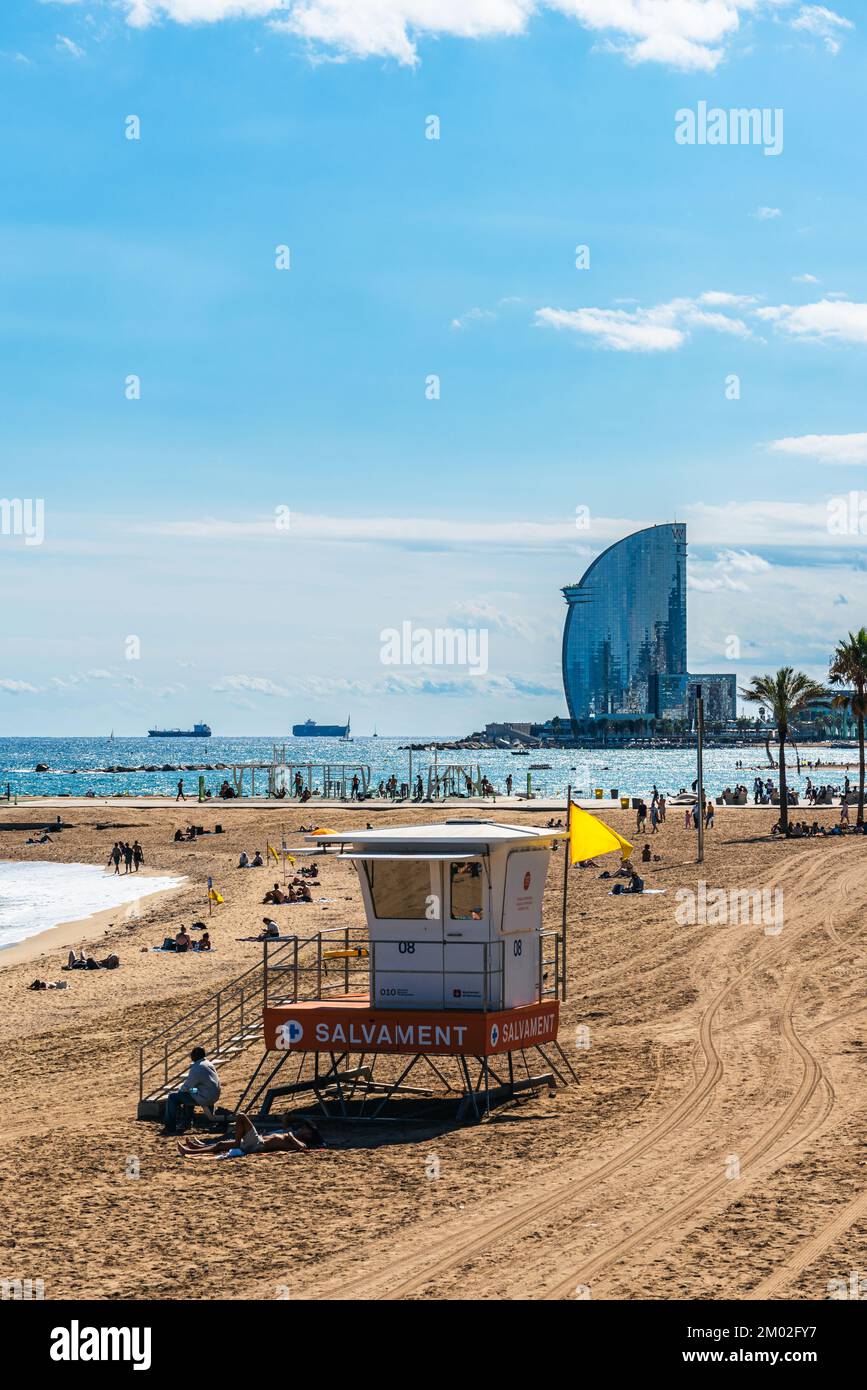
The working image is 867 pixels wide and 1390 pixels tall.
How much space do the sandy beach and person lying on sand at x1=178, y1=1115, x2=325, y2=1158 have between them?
268mm

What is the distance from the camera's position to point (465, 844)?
611 inches

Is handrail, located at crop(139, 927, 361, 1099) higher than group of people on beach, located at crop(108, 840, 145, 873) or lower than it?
A: higher

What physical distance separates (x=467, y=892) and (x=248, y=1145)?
11.7 feet

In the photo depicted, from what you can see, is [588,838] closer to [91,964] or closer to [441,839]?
[441,839]

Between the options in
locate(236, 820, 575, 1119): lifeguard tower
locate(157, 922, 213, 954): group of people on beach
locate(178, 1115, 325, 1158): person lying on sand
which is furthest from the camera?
locate(157, 922, 213, 954): group of people on beach

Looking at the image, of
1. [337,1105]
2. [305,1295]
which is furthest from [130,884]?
[305,1295]

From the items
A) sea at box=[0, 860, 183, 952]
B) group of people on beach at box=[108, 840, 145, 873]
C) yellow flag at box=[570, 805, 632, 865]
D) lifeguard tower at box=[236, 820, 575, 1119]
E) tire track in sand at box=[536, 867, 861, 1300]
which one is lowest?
sea at box=[0, 860, 183, 952]

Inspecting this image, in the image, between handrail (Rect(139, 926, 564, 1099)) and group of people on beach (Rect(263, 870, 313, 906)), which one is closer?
handrail (Rect(139, 926, 564, 1099))

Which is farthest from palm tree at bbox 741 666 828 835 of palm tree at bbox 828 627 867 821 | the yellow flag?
the yellow flag

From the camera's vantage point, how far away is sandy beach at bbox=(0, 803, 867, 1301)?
10.2 metres

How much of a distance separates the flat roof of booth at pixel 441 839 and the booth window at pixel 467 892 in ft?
0.65

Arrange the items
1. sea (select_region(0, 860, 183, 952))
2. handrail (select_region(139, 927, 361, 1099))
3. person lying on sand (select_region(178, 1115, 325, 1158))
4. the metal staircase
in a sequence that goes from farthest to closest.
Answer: sea (select_region(0, 860, 183, 952)) → handrail (select_region(139, 927, 361, 1099)) → the metal staircase → person lying on sand (select_region(178, 1115, 325, 1158))

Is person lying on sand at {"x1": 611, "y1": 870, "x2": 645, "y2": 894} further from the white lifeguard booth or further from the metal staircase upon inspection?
the white lifeguard booth

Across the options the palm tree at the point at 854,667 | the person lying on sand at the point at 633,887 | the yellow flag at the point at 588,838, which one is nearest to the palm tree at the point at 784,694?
the palm tree at the point at 854,667
